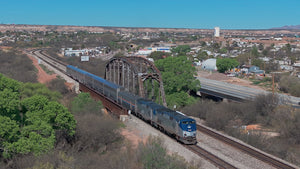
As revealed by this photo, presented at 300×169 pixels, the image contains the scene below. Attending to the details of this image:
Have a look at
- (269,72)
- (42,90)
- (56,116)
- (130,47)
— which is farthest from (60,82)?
(130,47)

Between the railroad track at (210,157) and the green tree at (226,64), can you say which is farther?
the green tree at (226,64)

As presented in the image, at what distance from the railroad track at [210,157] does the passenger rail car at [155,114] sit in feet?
2.43

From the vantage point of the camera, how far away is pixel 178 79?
161ft

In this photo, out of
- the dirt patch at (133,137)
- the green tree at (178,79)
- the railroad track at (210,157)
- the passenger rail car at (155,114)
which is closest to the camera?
the railroad track at (210,157)

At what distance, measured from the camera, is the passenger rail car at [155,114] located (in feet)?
80.2

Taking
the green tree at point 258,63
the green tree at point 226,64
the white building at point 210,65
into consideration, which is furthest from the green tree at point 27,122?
the green tree at point 258,63

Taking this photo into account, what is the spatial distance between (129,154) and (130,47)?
144076mm

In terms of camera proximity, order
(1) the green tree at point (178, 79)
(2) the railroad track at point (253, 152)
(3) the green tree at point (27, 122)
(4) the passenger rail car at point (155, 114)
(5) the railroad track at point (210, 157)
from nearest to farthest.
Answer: (3) the green tree at point (27, 122), (5) the railroad track at point (210, 157), (2) the railroad track at point (253, 152), (4) the passenger rail car at point (155, 114), (1) the green tree at point (178, 79)

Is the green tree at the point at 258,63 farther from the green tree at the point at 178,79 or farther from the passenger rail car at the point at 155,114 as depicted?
the passenger rail car at the point at 155,114

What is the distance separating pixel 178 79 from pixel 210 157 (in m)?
27.5

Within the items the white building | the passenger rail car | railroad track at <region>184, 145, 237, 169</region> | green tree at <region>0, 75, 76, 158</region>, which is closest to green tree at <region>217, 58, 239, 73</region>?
the white building

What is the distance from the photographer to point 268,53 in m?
141

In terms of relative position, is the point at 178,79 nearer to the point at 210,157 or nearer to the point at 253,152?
the point at 253,152

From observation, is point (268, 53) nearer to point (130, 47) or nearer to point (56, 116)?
point (130, 47)
